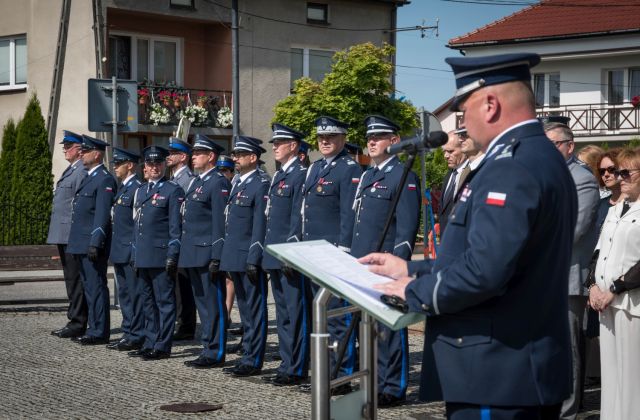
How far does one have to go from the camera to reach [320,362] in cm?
433

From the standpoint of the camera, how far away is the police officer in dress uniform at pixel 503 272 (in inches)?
142

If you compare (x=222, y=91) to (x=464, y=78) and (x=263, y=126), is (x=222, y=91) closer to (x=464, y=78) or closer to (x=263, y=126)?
(x=263, y=126)

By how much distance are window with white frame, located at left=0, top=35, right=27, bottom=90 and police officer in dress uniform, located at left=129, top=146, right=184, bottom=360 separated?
2162cm

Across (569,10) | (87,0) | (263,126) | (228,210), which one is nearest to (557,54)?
(569,10)

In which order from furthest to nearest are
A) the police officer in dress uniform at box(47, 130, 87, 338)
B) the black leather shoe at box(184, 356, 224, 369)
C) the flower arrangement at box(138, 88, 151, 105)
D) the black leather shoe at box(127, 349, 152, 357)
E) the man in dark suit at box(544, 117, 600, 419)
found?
the flower arrangement at box(138, 88, 151, 105)
the police officer in dress uniform at box(47, 130, 87, 338)
the black leather shoe at box(127, 349, 152, 357)
the black leather shoe at box(184, 356, 224, 369)
the man in dark suit at box(544, 117, 600, 419)

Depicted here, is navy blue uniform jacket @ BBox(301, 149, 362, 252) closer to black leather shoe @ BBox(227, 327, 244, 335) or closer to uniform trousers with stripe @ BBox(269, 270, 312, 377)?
uniform trousers with stripe @ BBox(269, 270, 312, 377)

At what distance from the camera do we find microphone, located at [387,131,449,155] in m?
4.25

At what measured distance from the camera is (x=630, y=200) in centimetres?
708

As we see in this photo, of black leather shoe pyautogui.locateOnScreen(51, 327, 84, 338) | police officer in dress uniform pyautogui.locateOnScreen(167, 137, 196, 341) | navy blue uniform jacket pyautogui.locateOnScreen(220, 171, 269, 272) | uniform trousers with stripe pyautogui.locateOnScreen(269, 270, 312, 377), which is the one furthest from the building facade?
uniform trousers with stripe pyautogui.locateOnScreen(269, 270, 312, 377)

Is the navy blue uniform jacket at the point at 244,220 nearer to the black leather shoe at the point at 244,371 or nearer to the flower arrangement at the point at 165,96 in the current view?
the black leather shoe at the point at 244,371

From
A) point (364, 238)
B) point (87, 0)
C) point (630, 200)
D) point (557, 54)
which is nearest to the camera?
point (630, 200)

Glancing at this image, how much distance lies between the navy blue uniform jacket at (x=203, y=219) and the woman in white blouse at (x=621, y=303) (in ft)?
14.9

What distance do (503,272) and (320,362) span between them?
1.08 m

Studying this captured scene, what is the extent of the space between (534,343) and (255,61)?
30.4 meters
